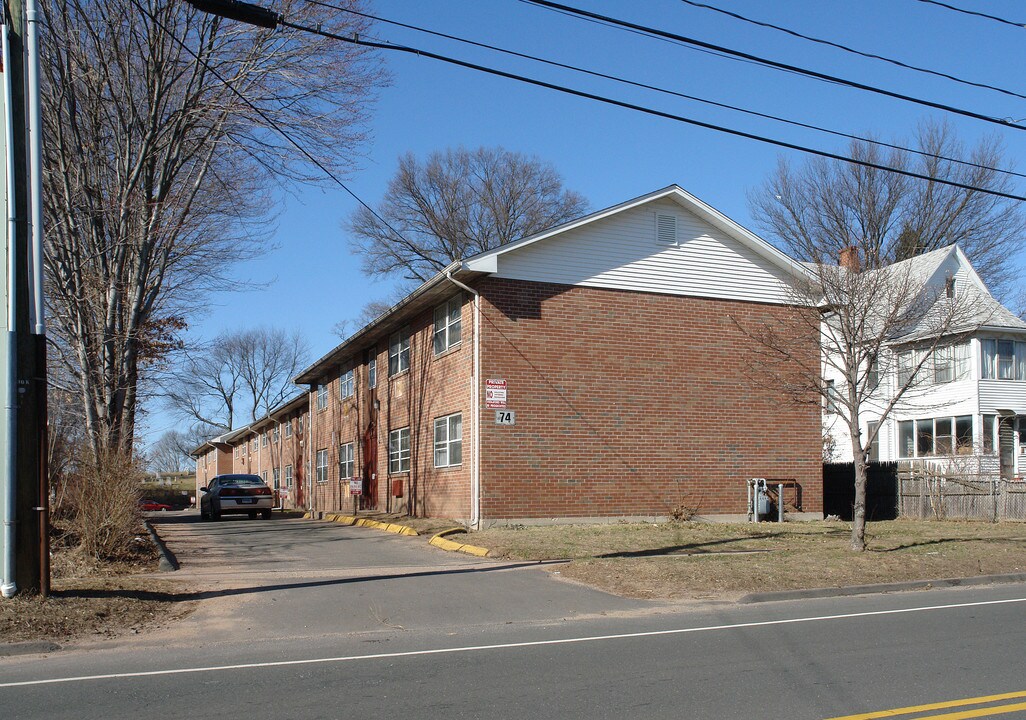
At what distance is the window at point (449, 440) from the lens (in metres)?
21.3

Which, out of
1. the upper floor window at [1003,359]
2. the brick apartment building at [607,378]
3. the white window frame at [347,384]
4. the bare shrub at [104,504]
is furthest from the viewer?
the upper floor window at [1003,359]

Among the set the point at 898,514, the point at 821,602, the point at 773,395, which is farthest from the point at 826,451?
the point at 821,602

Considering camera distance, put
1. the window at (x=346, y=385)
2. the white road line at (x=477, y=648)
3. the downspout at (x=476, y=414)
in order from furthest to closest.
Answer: the window at (x=346, y=385)
the downspout at (x=476, y=414)
the white road line at (x=477, y=648)

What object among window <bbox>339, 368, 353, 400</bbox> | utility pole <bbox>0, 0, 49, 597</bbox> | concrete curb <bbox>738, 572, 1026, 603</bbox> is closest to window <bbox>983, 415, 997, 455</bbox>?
concrete curb <bbox>738, 572, 1026, 603</bbox>

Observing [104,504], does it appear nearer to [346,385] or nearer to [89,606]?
[89,606]

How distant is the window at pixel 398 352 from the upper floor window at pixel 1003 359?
20.4 metres

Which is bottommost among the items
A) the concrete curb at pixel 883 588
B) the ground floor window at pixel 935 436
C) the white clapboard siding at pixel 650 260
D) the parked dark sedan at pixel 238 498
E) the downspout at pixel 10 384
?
the parked dark sedan at pixel 238 498

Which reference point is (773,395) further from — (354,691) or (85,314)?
(354,691)

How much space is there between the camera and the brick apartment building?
2022 centimetres

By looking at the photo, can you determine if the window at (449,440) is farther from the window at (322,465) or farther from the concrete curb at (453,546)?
the window at (322,465)

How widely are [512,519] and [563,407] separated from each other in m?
2.73

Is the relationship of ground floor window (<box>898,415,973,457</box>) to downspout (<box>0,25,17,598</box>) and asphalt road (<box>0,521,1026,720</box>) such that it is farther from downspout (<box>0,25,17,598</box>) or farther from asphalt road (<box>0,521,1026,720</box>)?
downspout (<box>0,25,17,598</box>)

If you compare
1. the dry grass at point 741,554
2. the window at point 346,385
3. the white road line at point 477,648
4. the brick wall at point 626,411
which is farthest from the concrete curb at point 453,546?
the window at point 346,385

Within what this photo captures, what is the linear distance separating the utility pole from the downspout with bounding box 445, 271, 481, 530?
10301 millimetres
